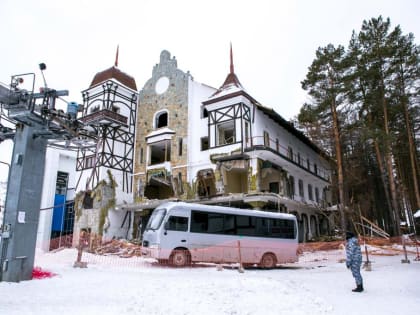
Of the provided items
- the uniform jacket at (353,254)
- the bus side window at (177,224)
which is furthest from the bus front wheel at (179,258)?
the uniform jacket at (353,254)

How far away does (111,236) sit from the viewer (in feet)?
87.3

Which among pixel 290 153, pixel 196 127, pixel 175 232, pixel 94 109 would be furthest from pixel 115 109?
pixel 175 232

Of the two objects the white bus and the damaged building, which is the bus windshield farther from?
the damaged building

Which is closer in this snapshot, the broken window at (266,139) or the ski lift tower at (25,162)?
the ski lift tower at (25,162)

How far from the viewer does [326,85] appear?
25.2 meters

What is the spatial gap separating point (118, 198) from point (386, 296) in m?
23.0

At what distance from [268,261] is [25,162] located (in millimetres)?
10991

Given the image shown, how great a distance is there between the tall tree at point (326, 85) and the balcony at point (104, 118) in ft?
49.5

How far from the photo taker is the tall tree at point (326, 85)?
24281 millimetres

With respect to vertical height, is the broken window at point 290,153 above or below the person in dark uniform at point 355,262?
above

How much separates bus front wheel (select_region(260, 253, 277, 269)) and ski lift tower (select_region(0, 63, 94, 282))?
9.63 m

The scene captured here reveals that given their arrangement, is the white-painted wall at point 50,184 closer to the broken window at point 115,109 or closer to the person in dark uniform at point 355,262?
the broken window at point 115,109

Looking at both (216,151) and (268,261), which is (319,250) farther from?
(216,151)

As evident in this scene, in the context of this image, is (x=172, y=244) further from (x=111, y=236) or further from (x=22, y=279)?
(x=111, y=236)
